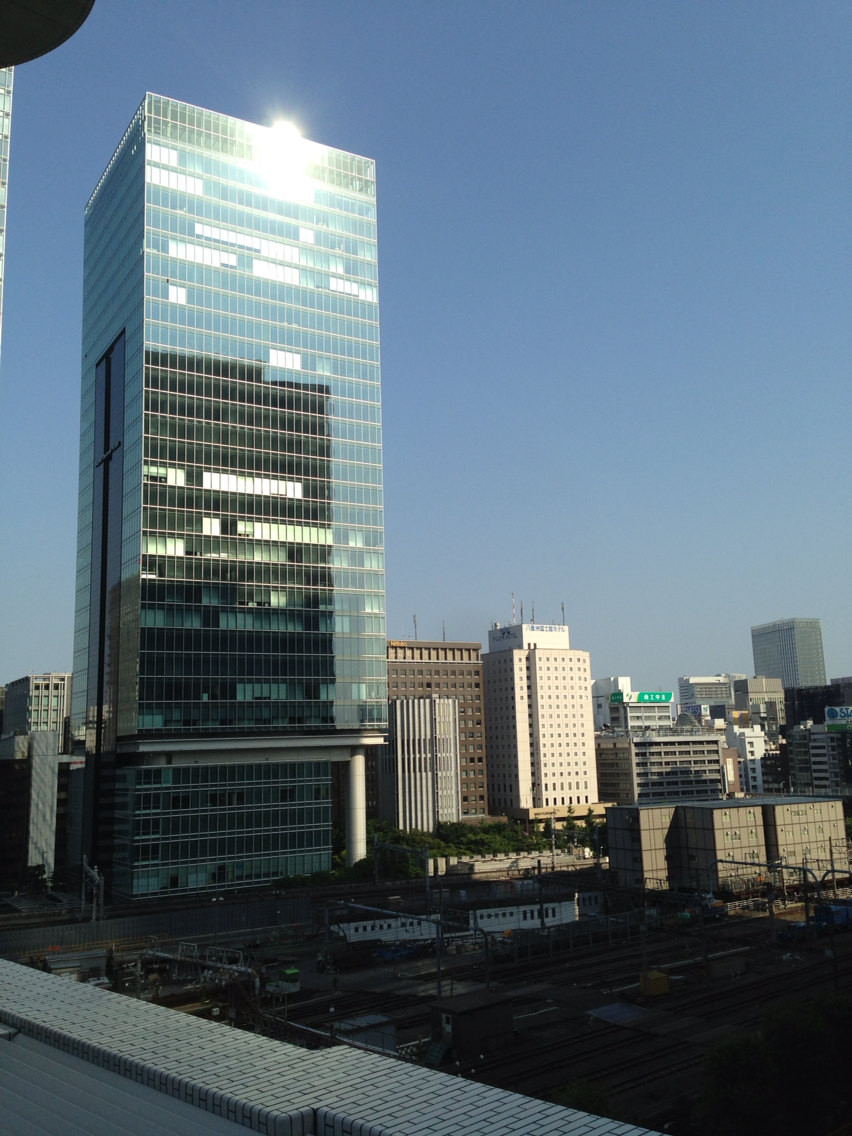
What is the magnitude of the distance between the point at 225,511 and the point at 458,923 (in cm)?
5432

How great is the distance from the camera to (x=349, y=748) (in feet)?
387

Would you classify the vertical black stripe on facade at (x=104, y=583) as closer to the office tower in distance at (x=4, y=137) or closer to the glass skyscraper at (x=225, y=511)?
the glass skyscraper at (x=225, y=511)

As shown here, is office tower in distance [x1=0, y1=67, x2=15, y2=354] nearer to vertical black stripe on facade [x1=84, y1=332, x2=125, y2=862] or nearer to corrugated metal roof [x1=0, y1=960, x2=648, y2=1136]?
vertical black stripe on facade [x1=84, y1=332, x2=125, y2=862]

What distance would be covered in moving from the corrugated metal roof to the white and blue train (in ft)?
182

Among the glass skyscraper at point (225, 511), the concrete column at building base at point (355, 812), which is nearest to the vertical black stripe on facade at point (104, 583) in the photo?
the glass skyscraper at point (225, 511)

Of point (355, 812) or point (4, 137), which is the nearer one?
point (4, 137)

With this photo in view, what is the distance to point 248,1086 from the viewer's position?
2308 cm

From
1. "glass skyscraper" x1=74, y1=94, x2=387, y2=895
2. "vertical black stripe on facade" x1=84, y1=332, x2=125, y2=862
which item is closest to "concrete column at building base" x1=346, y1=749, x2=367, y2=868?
"glass skyscraper" x1=74, y1=94, x2=387, y2=895

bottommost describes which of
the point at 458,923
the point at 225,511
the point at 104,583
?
the point at 458,923

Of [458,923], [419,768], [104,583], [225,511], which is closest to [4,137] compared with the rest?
[225,511]

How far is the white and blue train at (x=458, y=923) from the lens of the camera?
86.3 metres

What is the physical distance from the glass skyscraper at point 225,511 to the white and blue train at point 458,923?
974 inches

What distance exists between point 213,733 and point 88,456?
45.6 m

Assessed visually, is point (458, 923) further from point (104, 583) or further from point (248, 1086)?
point (248, 1086)
